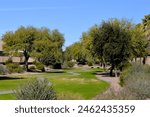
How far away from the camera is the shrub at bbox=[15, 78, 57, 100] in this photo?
479 inches

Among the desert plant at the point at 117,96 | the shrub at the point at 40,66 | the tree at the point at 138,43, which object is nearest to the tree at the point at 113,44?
the tree at the point at 138,43

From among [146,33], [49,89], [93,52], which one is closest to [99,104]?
[49,89]

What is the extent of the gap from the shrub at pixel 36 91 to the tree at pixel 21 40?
7111cm

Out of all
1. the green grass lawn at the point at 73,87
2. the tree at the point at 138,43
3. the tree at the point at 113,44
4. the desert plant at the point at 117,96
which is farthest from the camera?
the tree at the point at 138,43

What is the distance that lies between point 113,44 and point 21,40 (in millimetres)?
31781

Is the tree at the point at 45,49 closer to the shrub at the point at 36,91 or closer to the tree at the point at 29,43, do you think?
the tree at the point at 29,43

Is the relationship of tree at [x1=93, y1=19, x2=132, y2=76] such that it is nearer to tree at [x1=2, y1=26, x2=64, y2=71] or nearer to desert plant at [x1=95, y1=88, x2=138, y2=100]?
tree at [x1=2, y1=26, x2=64, y2=71]

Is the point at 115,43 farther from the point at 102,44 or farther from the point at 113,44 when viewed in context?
the point at 102,44

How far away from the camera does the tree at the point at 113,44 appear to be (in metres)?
57.7

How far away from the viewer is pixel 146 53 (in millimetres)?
71625

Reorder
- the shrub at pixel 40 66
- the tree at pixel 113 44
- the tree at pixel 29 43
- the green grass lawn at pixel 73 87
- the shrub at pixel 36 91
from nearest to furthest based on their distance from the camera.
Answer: the shrub at pixel 36 91, the green grass lawn at pixel 73 87, the tree at pixel 113 44, the tree at pixel 29 43, the shrub at pixel 40 66

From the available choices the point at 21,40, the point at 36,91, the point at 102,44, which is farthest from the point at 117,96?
the point at 21,40

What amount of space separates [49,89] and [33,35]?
242 feet

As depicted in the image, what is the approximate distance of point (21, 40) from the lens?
83.6 metres
